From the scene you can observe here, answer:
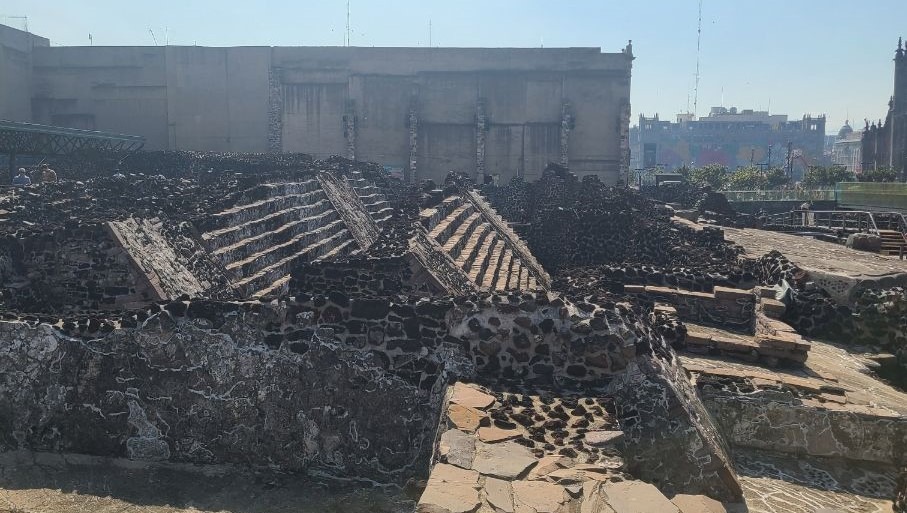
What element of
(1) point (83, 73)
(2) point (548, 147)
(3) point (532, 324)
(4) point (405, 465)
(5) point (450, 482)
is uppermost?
(1) point (83, 73)

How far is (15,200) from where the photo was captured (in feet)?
46.6

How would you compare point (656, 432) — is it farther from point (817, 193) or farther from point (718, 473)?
point (817, 193)

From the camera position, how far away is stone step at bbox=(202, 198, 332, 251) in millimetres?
12969

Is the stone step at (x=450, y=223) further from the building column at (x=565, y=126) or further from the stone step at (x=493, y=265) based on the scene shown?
the building column at (x=565, y=126)

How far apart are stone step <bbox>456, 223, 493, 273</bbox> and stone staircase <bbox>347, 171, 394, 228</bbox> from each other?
5.38 m

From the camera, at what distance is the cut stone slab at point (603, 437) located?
5416 mm

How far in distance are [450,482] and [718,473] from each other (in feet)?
7.64

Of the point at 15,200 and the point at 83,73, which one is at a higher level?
the point at 83,73

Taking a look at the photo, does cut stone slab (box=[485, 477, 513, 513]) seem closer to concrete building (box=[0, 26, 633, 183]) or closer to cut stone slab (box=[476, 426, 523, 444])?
cut stone slab (box=[476, 426, 523, 444])

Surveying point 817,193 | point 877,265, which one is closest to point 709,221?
point 877,265

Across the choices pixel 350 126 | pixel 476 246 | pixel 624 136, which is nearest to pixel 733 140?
pixel 624 136

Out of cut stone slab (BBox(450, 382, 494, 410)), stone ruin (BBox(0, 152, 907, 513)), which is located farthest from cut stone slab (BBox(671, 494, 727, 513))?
cut stone slab (BBox(450, 382, 494, 410))

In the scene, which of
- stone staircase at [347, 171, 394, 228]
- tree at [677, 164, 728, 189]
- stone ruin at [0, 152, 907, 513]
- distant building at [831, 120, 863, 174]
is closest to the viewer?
stone ruin at [0, 152, 907, 513]

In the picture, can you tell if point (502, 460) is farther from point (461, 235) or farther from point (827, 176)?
point (827, 176)
